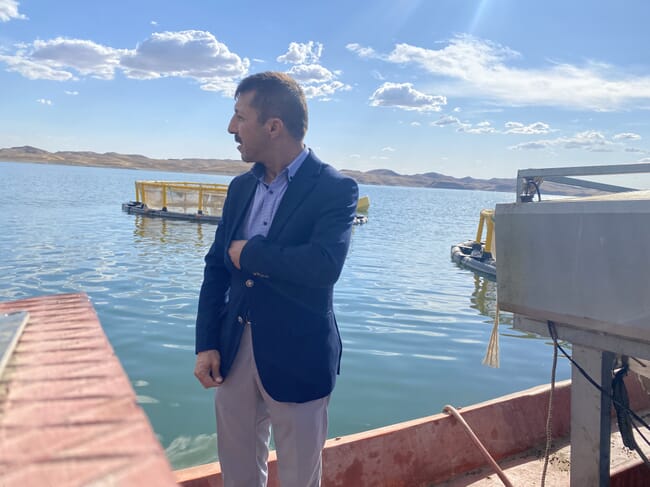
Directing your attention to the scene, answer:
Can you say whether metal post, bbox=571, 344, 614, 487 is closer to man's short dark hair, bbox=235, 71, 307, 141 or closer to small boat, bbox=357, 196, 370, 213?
man's short dark hair, bbox=235, 71, 307, 141

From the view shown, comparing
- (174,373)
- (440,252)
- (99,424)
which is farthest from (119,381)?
(440,252)

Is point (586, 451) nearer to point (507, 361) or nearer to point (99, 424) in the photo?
point (99, 424)

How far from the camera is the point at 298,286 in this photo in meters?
2.12

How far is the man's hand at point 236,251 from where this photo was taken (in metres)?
2.15

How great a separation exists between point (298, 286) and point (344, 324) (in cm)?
823

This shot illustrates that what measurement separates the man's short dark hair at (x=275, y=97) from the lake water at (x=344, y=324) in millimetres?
3890

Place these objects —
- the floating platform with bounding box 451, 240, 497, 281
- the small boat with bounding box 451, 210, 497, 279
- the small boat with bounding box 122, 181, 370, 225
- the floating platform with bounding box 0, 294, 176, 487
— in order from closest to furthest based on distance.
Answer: the floating platform with bounding box 0, 294, 176, 487 < the floating platform with bounding box 451, 240, 497, 281 < the small boat with bounding box 451, 210, 497, 279 < the small boat with bounding box 122, 181, 370, 225

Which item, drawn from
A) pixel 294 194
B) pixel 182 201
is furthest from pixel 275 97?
pixel 182 201

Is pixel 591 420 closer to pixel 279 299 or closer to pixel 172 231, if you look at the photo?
pixel 279 299

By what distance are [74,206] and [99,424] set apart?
37.7 meters

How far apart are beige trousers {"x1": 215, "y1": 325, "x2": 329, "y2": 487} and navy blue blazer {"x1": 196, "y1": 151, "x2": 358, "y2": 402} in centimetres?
6

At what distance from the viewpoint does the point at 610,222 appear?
2064 mm

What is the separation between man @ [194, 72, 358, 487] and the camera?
2.08m

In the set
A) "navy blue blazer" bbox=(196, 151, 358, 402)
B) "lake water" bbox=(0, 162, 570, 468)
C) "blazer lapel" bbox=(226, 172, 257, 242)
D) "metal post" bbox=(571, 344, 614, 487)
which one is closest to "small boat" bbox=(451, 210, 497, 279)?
"lake water" bbox=(0, 162, 570, 468)
